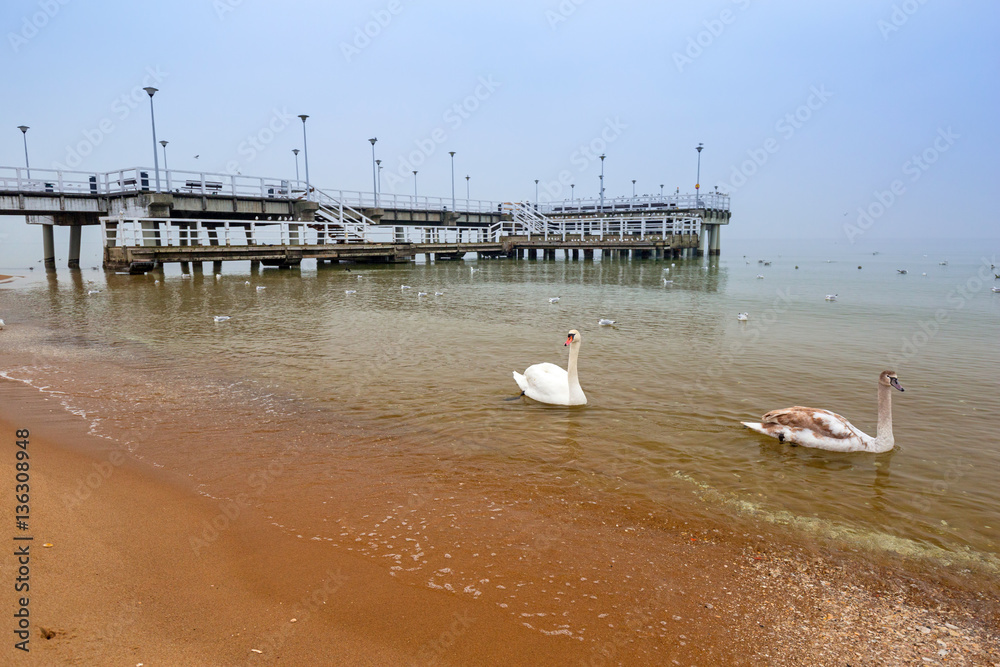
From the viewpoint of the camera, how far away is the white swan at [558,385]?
7.59 metres

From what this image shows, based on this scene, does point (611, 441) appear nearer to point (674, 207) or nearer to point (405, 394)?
point (405, 394)

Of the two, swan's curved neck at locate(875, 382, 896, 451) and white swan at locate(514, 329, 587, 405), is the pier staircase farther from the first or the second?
swan's curved neck at locate(875, 382, 896, 451)

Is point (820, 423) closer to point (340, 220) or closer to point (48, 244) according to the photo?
point (340, 220)

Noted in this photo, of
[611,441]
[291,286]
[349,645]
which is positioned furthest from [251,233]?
[349,645]

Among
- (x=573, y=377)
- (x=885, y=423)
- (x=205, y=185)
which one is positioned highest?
(x=205, y=185)

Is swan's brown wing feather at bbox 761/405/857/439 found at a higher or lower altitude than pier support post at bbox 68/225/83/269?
lower

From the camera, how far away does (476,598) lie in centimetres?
355

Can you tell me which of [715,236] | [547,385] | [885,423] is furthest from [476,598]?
[715,236]

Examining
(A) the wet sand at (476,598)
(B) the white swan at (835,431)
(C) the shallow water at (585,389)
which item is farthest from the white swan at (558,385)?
(A) the wet sand at (476,598)

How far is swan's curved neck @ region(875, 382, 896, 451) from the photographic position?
6082mm

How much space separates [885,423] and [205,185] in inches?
1492

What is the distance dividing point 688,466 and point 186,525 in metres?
4.34

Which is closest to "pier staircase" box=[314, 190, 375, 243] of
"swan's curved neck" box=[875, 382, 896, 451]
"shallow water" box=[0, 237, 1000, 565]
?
"shallow water" box=[0, 237, 1000, 565]

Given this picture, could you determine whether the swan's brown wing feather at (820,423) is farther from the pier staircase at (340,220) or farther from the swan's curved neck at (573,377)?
the pier staircase at (340,220)
